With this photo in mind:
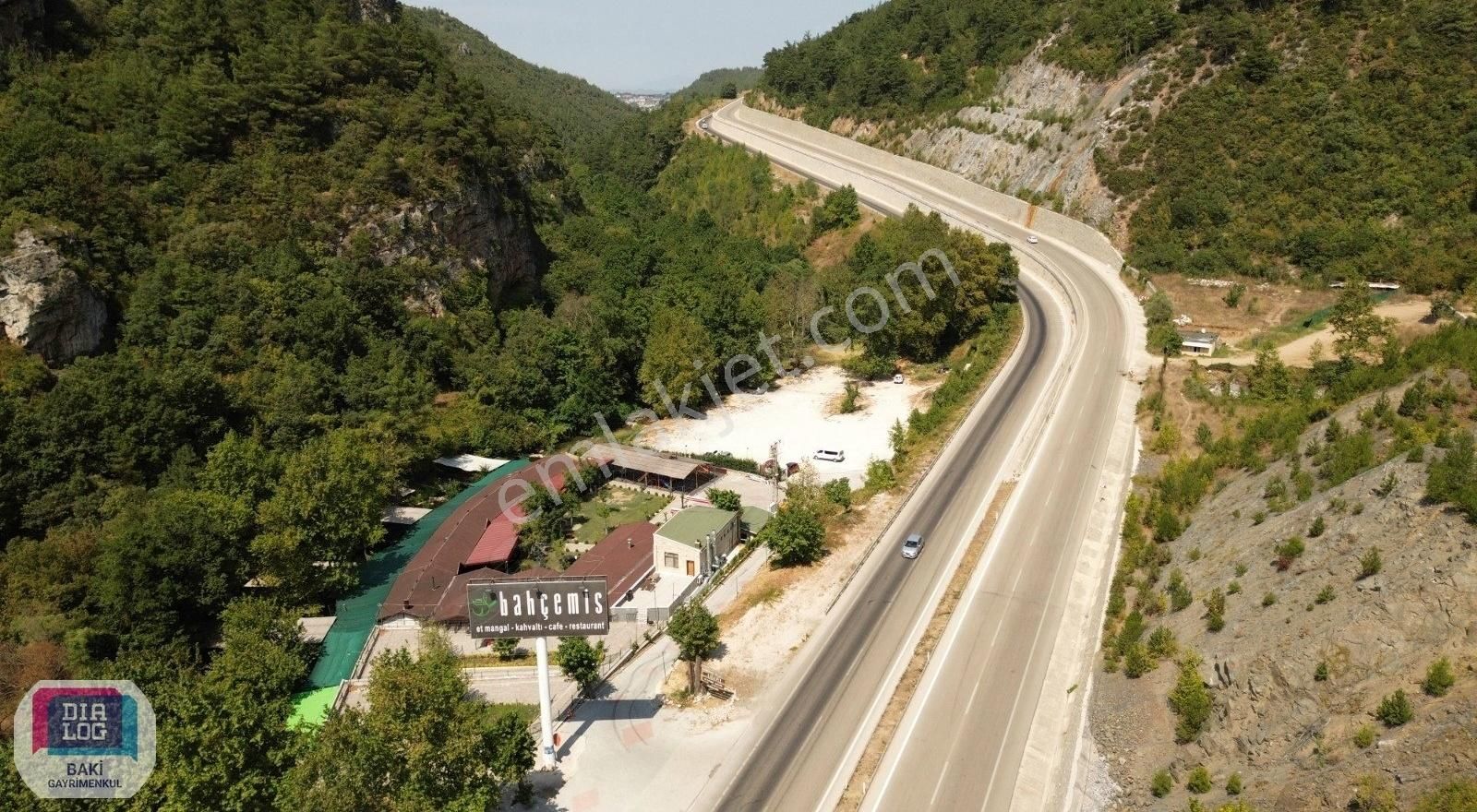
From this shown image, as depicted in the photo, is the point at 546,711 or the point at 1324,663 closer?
the point at 1324,663

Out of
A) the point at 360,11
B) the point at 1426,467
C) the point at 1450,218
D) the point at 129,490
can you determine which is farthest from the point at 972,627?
the point at 360,11

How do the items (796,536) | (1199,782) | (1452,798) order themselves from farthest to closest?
(796,536) < (1199,782) < (1452,798)

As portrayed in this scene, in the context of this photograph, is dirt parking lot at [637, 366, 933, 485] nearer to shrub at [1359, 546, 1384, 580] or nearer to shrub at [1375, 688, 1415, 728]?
shrub at [1359, 546, 1384, 580]

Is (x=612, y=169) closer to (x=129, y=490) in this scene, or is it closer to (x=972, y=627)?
(x=129, y=490)

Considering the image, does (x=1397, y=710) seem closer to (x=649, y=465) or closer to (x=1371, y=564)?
A: (x=1371, y=564)

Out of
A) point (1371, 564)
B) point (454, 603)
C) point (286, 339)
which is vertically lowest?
point (454, 603)

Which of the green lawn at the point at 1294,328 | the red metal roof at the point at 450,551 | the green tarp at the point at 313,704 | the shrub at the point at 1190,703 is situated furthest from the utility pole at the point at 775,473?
the green lawn at the point at 1294,328

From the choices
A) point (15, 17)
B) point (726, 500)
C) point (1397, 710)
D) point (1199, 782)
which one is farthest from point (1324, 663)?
point (15, 17)
